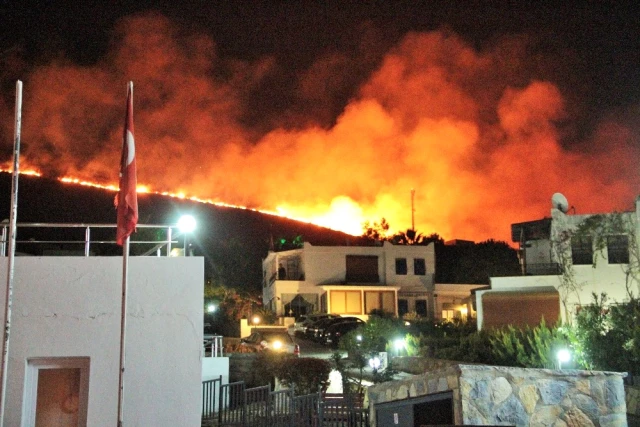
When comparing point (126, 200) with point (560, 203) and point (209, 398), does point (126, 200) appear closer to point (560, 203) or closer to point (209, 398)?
point (209, 398)

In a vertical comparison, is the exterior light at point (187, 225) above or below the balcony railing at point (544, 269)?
below

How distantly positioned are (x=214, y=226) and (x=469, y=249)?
196ft

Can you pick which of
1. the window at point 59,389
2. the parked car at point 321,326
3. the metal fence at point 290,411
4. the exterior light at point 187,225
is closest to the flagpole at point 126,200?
the window at point 59,389

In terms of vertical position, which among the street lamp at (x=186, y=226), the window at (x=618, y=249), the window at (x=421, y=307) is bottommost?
the window at (x=421, y=307)

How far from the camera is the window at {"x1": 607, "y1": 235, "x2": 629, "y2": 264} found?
2569cm

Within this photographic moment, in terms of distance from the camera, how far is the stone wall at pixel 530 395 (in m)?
7.03

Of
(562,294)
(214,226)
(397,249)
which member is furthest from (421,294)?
(214,226)

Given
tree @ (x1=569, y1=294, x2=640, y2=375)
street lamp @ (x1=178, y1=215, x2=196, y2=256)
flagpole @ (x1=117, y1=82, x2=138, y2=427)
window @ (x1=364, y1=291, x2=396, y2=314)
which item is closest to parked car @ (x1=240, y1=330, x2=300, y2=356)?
tree @ (x1=569, y1=294, x2=640, y2=375)

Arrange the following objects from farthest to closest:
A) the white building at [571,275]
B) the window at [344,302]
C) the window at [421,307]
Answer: the window at [421,307], the window at [344,302], the white building at [571,275]

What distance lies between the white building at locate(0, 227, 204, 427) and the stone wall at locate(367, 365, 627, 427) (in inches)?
128

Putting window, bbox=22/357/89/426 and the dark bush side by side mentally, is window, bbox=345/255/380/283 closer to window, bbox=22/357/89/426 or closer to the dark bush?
the dark bush

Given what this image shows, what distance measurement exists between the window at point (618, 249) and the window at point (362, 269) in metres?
18.1

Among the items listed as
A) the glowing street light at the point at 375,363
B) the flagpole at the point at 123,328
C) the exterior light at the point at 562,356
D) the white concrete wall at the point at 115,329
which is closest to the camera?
the flagpole at the point at 123,328

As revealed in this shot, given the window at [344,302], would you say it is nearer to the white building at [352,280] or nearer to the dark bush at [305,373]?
the white building at [352,280]
